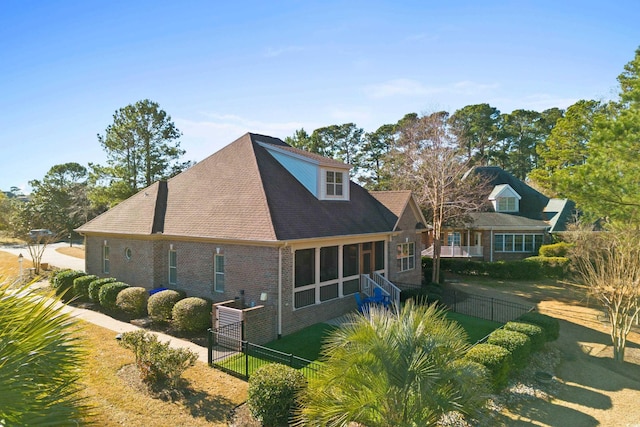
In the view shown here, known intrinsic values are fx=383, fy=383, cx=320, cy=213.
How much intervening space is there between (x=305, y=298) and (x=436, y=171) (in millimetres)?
14136

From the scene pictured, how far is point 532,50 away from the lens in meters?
14.4

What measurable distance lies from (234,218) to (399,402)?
446 inches

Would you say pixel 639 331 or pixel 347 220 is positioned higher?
pixel 347 220

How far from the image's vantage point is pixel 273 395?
8.82m

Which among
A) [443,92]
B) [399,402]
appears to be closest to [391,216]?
[443,92]

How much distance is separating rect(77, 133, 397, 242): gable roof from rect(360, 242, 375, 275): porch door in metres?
0.92

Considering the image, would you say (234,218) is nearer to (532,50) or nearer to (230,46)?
(230,46)

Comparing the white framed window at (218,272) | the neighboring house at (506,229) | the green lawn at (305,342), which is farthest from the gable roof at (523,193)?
the white framed window at (218,272)

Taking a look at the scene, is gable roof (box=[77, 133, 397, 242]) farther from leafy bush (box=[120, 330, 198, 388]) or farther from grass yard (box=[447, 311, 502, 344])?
grass yard (box=[447, 311, 502, 344])

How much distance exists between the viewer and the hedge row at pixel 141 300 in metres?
14.3

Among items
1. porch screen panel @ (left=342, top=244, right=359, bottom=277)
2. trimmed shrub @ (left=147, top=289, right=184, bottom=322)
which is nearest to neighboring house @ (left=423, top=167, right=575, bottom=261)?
porch screen panel @ (left=342, top=244, right=359, bottom=277)

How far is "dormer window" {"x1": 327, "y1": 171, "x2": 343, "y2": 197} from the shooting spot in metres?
19.2

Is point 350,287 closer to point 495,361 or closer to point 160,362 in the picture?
point 495,361

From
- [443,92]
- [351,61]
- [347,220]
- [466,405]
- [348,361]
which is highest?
[443,92]
